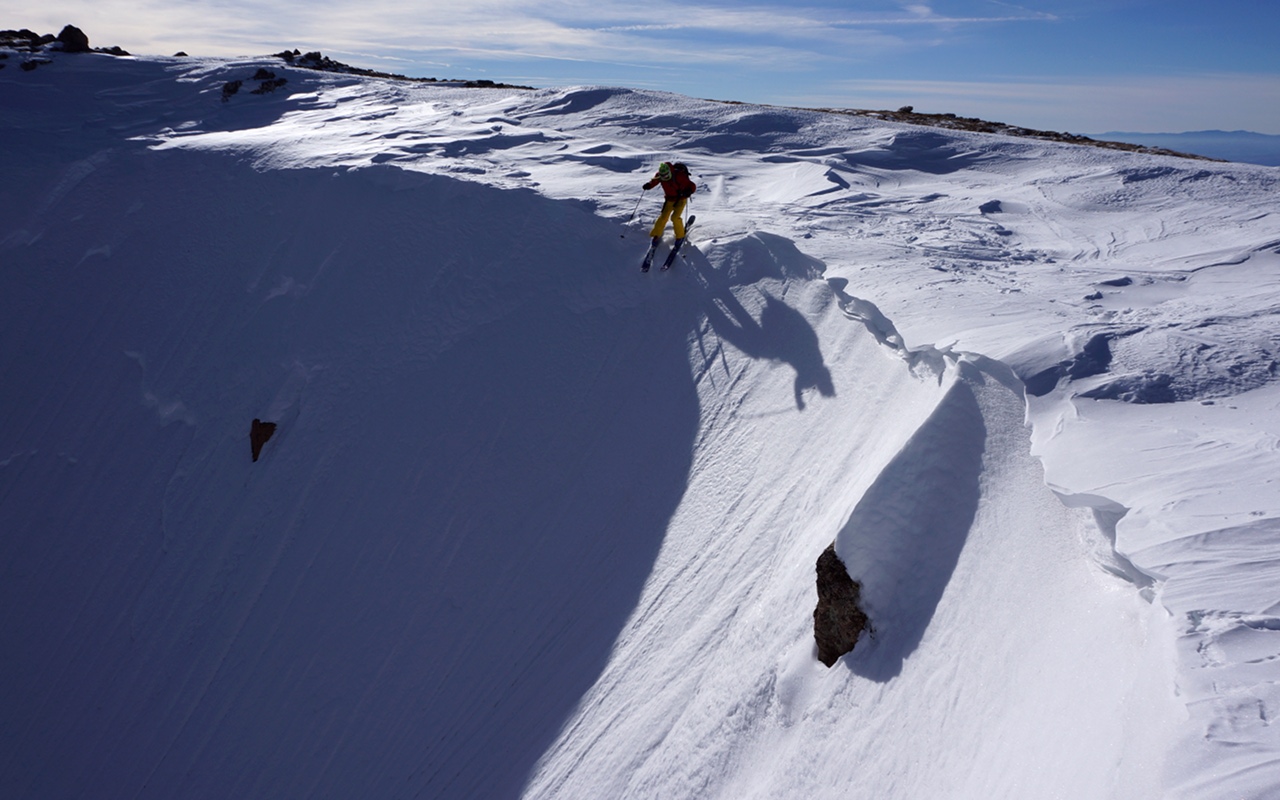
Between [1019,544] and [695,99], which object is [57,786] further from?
[695,99]

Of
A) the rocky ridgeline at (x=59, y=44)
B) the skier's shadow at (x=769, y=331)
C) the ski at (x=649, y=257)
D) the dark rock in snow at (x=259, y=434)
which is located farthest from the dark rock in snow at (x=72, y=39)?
the skier's shadow at (x=769, y=331)

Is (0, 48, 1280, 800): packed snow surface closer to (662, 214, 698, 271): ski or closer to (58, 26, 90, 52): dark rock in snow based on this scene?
(662, 214, 698, 271): ski

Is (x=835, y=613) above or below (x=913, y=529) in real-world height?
below

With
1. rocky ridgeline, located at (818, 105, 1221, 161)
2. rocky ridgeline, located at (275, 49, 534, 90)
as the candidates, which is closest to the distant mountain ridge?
rocky ridgeline, located at (818, 105, 1221, 161)

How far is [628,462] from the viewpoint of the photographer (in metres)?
8.21

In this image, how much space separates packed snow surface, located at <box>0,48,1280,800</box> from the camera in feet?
13.4

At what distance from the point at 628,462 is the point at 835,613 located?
3734mm

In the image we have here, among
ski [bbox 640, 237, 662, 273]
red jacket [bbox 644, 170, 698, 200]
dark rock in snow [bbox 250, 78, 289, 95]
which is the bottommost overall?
ski [bbox 640, 237, 662, 273]

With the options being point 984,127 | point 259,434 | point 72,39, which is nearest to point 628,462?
point 259,434

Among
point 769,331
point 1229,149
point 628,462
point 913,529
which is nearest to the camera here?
point 913,529

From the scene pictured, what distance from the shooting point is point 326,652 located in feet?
25.8

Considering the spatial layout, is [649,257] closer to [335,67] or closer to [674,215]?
[674,215]

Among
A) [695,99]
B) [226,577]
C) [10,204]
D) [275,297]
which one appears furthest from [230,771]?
[695,99]

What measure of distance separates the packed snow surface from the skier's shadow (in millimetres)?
58
